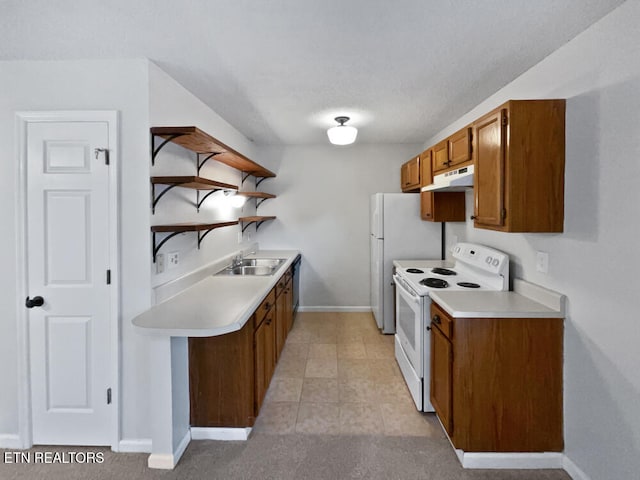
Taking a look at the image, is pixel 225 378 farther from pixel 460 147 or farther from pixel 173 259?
pixel 460 147

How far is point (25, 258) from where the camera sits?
198 centimetres

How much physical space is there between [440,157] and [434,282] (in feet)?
3.89

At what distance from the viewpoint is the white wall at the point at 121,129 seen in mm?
1970

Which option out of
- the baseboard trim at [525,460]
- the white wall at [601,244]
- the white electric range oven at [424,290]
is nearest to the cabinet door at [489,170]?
the white wall at [601,244]

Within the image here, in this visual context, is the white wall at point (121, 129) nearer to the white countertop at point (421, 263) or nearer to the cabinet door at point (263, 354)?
the cabinet door at point (263, 354)

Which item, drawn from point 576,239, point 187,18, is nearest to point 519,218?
point 576,239

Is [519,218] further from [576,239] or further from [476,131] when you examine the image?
[476,131]

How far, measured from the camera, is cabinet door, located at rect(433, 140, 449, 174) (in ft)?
9.42

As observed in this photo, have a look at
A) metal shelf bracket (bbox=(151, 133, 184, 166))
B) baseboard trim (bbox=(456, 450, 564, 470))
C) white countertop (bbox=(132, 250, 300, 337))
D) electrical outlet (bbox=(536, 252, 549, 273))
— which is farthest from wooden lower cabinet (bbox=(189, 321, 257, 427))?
electrical outlet (bbox=(536, 252, 549, 273))

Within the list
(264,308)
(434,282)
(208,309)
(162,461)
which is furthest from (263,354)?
(434,282)

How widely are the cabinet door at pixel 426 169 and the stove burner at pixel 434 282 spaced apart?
1133 millimetres

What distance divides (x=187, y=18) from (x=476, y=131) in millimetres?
1835

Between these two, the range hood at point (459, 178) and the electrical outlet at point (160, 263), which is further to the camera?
the range hood at point (459, 178)

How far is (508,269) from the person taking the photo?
2336 millimetres
